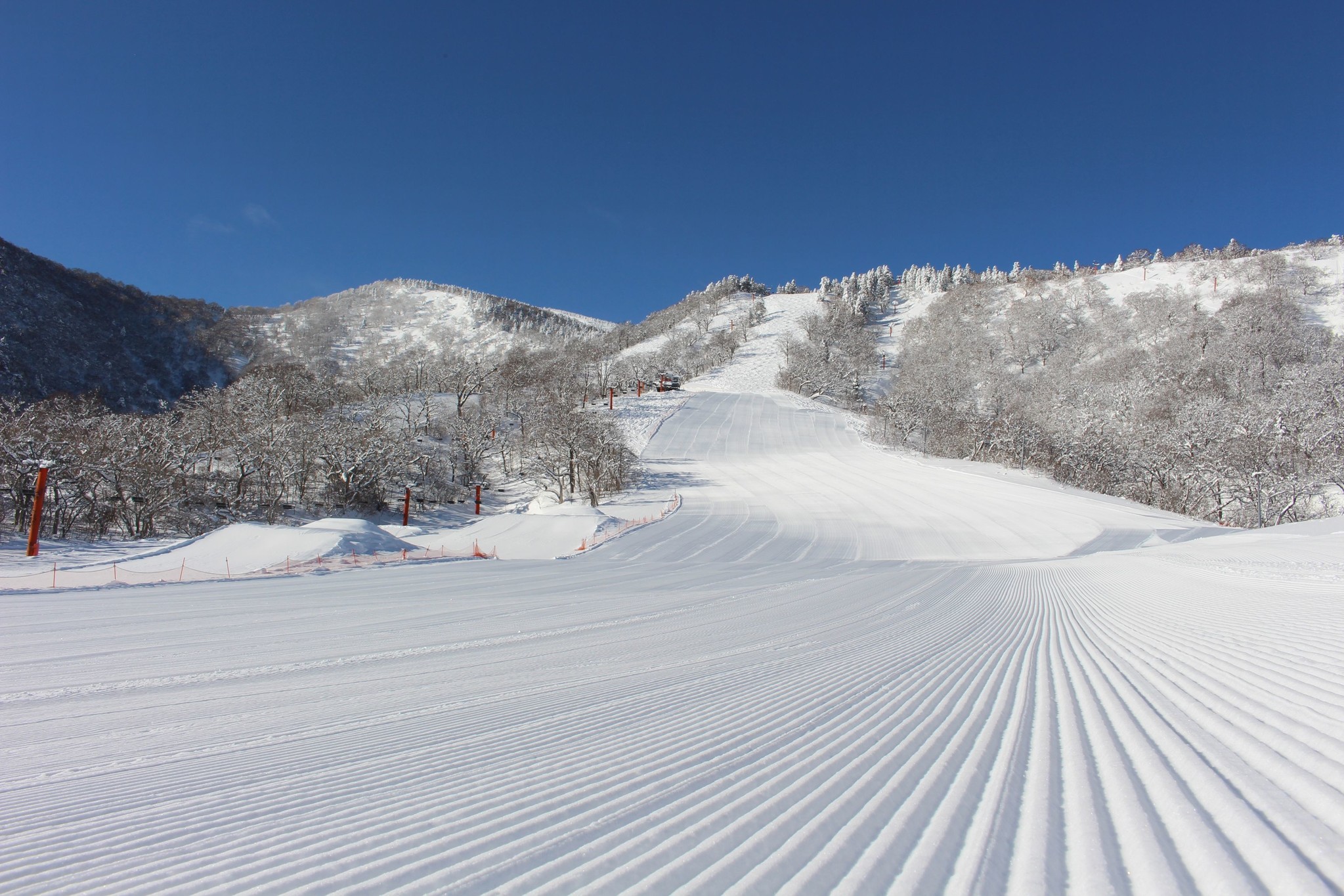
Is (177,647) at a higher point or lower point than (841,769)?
lower

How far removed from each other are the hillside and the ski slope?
88828mm

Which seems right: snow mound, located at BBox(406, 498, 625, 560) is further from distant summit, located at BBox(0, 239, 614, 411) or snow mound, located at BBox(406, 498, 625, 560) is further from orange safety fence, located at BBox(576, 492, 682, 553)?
distant summit, located at BBox(0, 239, 614, 411)

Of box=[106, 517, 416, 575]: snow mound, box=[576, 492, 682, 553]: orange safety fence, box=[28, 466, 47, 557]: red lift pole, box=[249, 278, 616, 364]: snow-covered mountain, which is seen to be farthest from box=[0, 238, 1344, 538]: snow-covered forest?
box=[249, 278, 616, 364]: snow-covered mountain

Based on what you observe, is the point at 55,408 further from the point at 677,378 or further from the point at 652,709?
the point at 677,378

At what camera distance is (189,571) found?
15.3 metres

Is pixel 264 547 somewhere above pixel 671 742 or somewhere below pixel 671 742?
below

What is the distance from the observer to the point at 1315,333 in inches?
2467

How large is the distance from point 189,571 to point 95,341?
345 ft

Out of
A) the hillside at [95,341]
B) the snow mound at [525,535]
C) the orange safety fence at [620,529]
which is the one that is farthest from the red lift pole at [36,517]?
the hillside at [95,341]

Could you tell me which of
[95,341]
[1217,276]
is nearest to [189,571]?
[95,341]

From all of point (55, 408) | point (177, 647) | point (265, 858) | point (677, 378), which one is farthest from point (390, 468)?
point (677, 378)

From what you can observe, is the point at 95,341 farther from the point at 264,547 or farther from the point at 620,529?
the point at 620,529

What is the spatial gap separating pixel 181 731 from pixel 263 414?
45.6 metres

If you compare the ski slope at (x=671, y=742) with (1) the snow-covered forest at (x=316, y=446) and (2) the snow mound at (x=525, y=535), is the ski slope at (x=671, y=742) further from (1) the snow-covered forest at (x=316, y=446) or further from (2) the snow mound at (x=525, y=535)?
(1) the snow-covered forest at (x=316, y=446)
